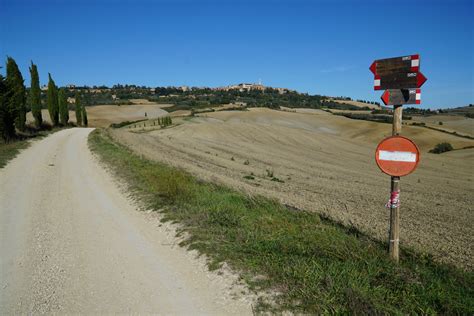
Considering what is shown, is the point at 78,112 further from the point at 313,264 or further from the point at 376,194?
the point at 313,264

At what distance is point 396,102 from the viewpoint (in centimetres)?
525

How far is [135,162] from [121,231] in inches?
354

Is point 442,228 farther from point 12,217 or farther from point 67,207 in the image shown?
point 12,217

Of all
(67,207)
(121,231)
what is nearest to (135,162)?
(67,207)

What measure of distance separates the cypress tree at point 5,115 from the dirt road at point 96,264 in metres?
18.6

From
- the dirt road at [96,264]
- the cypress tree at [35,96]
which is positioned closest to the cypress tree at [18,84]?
the cypress tree at [35,96]

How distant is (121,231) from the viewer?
23.1 feet

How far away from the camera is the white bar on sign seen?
17.0 ft

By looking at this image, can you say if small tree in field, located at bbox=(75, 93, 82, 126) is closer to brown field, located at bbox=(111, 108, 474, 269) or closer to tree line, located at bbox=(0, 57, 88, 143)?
tree line, located at bbox=(0, 57, 88, 143)

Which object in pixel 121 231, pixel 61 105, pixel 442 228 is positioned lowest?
pixel 442 228

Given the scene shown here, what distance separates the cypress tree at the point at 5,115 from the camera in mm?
24859

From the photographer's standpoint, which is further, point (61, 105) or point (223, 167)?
point (61, 105)

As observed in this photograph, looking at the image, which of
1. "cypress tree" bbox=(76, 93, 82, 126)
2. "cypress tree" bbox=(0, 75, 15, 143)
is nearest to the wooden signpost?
"cypress tree" bbox=(0, 75, 15, 143)

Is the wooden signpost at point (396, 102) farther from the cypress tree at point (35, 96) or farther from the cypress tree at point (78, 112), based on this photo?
the cypress tree at point (78, 112)
